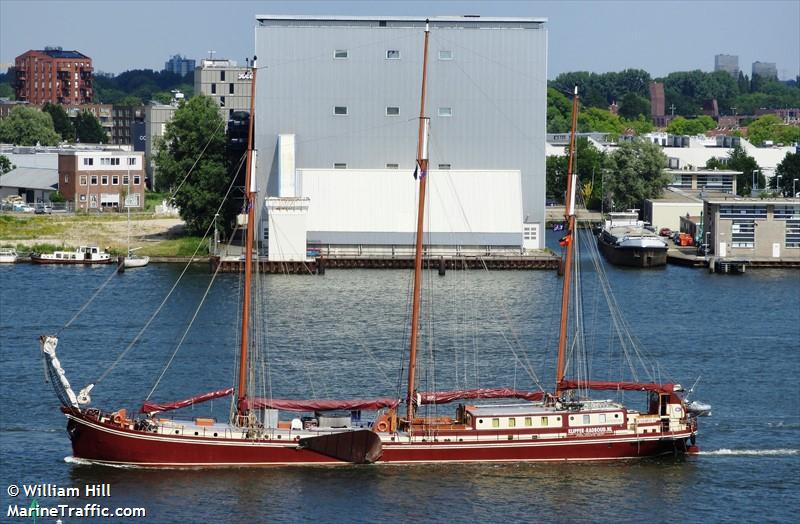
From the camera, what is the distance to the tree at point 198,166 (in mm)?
87000

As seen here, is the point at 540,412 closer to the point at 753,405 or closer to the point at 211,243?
the point at 753,405

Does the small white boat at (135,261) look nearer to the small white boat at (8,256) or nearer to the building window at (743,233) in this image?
the small white boat at (8,256)

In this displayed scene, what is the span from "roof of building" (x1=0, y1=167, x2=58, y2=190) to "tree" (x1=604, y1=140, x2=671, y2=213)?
119 feet

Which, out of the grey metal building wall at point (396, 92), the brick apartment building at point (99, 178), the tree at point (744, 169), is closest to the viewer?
the grey metal building wall at point (396, 92)

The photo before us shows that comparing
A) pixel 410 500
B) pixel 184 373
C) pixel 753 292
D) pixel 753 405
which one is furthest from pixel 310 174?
pixel 410 500

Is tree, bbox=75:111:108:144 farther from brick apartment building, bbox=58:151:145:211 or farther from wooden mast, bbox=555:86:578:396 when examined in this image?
wooden mast, bbox=555:86:578:396

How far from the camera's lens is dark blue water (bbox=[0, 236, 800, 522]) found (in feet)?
124

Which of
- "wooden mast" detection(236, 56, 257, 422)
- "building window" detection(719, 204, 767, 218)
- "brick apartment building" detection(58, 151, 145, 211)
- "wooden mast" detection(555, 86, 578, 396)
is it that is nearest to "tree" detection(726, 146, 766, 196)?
"building window" detection(719, 204, 767, 218)

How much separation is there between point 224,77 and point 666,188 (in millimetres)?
32078

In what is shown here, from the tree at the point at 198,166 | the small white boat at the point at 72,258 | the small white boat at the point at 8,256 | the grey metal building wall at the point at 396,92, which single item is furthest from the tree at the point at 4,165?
the grey metal building wall at the point at 396,92

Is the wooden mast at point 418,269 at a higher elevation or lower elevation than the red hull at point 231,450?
higher

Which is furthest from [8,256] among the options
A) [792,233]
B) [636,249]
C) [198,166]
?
[792,233]

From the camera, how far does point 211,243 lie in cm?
8394

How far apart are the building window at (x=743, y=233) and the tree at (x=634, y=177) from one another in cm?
2185
